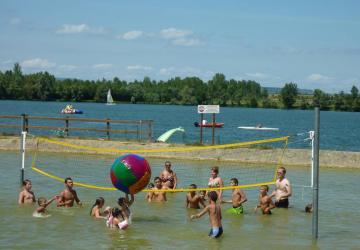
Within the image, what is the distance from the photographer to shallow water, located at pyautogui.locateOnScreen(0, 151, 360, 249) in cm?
1406

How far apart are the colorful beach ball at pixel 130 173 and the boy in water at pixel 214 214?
1793mm

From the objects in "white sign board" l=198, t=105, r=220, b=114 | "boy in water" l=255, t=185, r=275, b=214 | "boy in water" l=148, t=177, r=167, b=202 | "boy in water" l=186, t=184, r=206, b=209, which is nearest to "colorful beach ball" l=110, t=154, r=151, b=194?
"boy in water" l=186, t=184, r=206, b=209

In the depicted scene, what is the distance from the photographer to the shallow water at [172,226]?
1406cm

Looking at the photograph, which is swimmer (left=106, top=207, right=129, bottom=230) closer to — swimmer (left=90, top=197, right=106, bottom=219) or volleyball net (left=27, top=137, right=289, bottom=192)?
swimmer (left=90, top=197, right=106, bottom=219)

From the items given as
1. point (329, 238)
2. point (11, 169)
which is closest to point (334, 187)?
point (329, 238)

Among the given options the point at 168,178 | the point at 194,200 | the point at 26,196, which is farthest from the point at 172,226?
the point at 26,196

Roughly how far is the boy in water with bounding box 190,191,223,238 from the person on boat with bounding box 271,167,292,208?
4.45 m

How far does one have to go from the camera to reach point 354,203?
20.0 m

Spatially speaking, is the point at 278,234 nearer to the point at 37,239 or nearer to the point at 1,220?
the point at 37,239

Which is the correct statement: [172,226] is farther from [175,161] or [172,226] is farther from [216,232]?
[175,161]

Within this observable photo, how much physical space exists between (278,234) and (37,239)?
17.3ft

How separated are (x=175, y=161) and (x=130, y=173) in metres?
13.7

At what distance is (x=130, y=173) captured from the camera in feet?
50.2

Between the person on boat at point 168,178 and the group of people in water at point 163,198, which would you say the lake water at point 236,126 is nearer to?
the group of people in water at point 163,198
